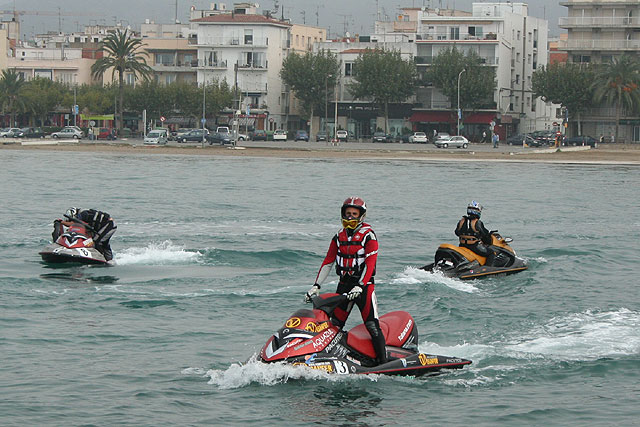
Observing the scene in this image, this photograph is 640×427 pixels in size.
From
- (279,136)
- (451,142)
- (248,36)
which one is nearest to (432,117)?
(279,136)

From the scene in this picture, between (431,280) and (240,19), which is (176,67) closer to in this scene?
(240,19)

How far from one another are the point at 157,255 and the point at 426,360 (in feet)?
42.7

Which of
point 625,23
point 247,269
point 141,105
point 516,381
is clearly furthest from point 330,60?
point 516,381

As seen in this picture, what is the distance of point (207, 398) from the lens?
1452 cm

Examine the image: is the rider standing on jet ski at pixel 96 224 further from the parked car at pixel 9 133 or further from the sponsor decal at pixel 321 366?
the parked car at pixel 9 133

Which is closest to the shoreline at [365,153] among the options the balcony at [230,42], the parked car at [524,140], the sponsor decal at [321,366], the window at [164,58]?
the parked car at [524,140]

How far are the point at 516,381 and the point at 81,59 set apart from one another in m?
139

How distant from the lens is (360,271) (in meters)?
14.6

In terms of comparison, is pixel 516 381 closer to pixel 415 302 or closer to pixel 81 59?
pixel 415 302

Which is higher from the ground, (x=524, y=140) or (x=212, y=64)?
(x=212, y=64)

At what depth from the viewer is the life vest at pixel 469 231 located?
2372 cm

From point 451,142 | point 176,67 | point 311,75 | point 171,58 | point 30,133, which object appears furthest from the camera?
point 171,58

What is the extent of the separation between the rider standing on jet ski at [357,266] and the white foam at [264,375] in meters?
0.74

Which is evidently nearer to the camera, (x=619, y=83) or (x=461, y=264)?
(x=461, y=264)
